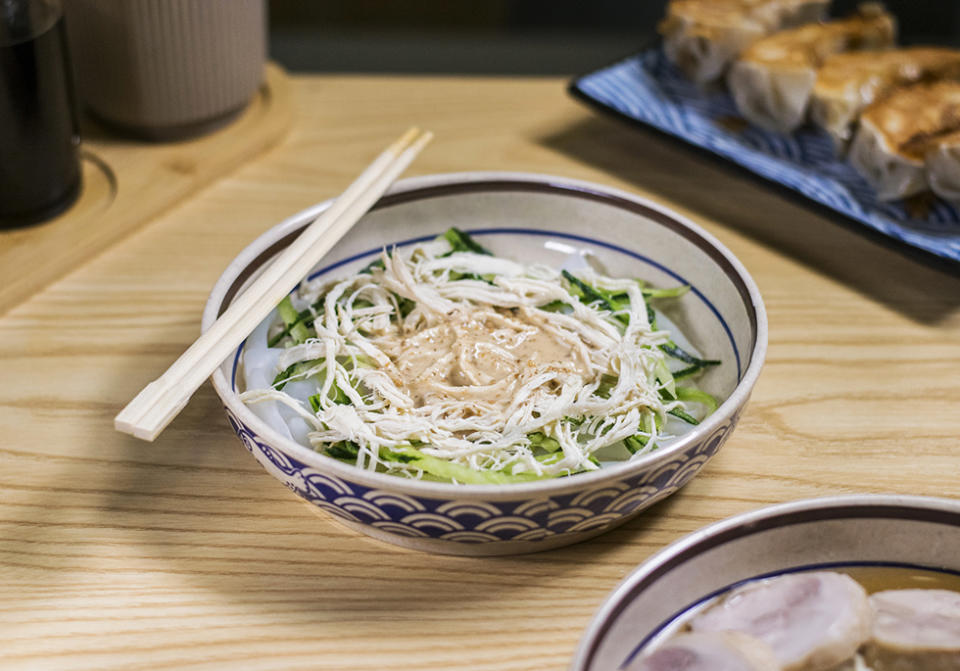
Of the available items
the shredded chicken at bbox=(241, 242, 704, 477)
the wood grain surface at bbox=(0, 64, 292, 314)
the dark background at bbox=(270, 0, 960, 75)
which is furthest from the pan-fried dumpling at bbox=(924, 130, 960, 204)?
the dark background at bbox=(270, 0, 960, 75)

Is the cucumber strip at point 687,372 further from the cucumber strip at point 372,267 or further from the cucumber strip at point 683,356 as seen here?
the cucumber strip at point 372,267

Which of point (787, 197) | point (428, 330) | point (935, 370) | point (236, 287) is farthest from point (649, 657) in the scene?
point (787, 197)

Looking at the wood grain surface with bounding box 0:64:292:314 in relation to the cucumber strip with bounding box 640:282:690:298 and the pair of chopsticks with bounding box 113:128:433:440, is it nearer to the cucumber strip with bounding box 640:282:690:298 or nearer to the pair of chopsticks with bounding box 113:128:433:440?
the pair of chopsticks with bounding box 113:128:433:440

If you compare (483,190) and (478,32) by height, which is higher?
(483,190)

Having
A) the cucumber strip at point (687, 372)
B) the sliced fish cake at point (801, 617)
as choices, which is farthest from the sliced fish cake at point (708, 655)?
the cucumber strip at point (687, 372)

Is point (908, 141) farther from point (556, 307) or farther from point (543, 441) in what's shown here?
point (543, 441)

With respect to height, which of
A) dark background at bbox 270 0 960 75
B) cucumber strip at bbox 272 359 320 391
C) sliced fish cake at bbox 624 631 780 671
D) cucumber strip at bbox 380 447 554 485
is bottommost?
dark background at bbox 270 0 960 75

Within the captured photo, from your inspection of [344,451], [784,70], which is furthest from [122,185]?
[784,70]
